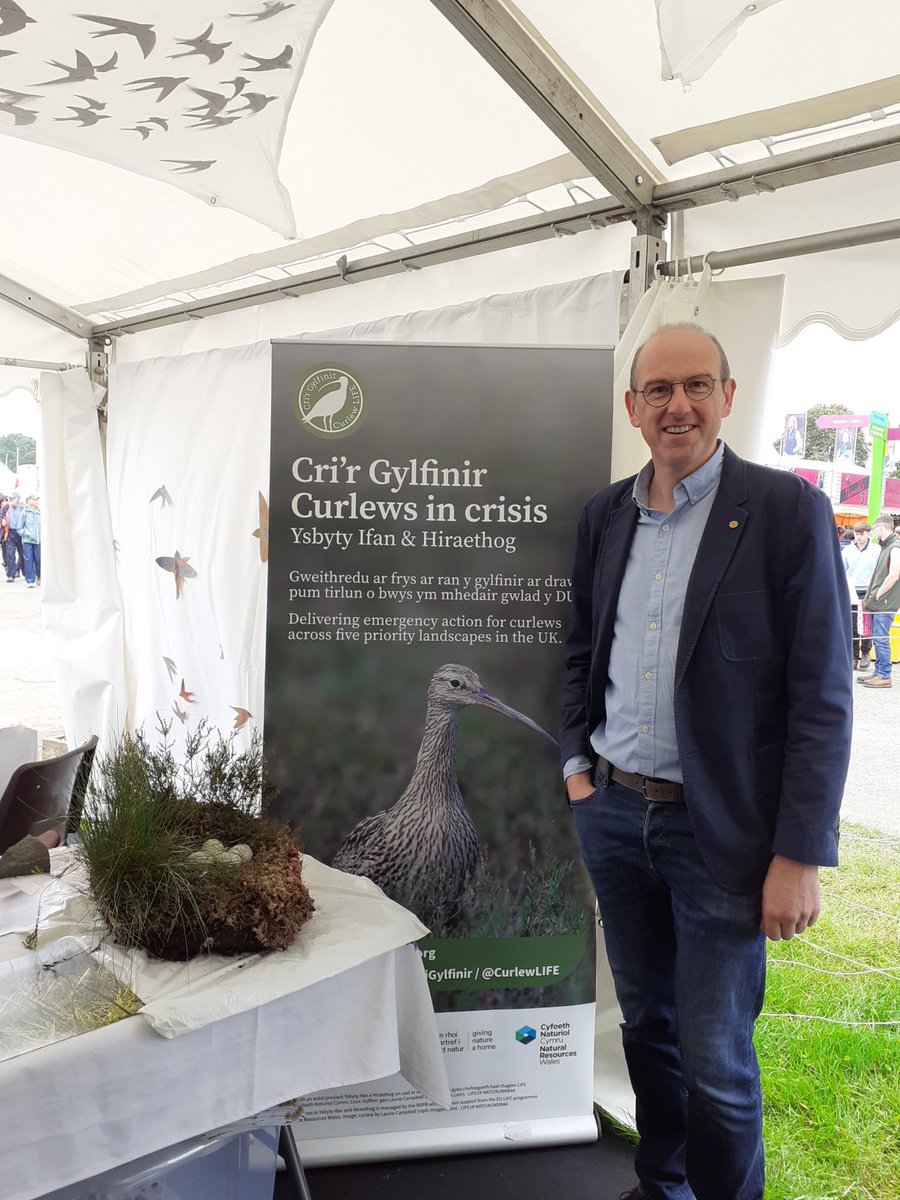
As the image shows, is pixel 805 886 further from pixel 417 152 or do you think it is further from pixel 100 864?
pixel 417 152

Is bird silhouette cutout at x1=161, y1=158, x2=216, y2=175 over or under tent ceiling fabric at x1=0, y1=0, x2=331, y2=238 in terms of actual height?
under

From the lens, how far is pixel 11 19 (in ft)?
6.17

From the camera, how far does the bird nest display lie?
4.41 feet

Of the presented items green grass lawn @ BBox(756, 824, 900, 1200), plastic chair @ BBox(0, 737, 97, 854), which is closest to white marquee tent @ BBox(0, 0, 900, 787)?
plastic chair @ BBox(0, 737, 97, 854)

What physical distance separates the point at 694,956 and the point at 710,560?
697 mm

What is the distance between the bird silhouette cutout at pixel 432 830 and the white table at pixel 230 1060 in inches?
11.0

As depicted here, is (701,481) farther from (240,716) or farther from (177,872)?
(240,716)

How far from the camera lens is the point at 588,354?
2.03 meters

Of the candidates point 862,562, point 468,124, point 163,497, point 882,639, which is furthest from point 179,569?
point 882,639

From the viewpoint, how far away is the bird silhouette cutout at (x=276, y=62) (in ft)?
6.37

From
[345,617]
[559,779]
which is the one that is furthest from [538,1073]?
[345,617]

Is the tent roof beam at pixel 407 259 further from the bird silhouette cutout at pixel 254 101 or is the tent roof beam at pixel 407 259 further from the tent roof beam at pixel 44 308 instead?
the bird silhouette cutout at pixel 254 101

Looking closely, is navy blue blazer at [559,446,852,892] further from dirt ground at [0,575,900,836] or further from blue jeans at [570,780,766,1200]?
dirt ground at [0,575,900,836]

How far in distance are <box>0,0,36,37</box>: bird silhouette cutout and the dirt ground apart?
322 cm
